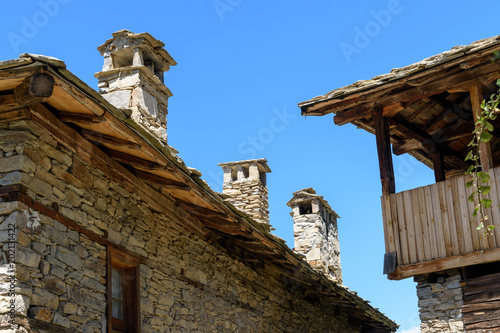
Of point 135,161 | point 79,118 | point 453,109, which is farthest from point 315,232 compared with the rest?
point 79,118

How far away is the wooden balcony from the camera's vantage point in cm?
677

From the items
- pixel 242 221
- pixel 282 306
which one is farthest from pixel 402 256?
pixel 282 306

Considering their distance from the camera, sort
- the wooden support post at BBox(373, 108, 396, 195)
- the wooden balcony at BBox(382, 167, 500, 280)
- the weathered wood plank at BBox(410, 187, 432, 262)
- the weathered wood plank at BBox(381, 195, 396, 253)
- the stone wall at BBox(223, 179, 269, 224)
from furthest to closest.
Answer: the stone wall at BBox(223, 179, 269, 224)
the wooden support post at BBox(373, 108, 396, 195)
the weathered wood plank at BBox(381, 195, 396, 253)
the weathered wood plank at BBox(410, 187, 432, 262)
the wooden balcony at BBox(382, 167, 500, 280)

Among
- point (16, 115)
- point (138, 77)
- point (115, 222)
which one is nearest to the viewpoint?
point (16, 115)

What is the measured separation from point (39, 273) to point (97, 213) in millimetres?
1019

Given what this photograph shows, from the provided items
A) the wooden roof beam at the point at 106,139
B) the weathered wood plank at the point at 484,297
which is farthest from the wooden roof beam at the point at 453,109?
the wooden roof beam at the point at 106,139

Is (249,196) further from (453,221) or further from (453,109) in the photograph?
(453,221)

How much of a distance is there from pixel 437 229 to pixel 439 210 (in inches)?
8.6

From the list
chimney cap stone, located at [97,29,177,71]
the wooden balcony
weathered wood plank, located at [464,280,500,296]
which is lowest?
weathered wood plank, located at [464,280,500,296]

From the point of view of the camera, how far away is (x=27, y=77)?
4.90 metres

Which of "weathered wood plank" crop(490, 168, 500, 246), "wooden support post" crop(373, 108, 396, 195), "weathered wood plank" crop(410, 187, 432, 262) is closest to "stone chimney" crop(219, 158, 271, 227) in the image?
"wooden support post" crop(373, 108, 396, 195)

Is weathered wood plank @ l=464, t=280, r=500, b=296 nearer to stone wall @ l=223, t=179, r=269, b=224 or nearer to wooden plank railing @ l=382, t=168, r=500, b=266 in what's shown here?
wooden plank railing @ l=382, t=168, r=500, b=266

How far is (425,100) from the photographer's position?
825 centimetres

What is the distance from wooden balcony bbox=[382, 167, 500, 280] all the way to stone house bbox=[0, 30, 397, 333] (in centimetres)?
173
